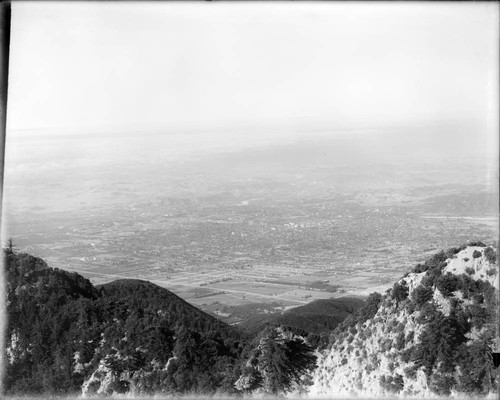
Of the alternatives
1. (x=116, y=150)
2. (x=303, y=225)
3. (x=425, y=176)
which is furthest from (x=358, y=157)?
(x=116, y=150)

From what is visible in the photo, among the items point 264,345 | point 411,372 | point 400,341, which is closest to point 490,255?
point 400,341

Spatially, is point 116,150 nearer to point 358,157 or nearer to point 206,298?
point 206,298

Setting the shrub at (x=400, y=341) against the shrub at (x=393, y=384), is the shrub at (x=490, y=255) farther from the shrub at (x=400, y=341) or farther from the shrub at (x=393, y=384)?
the shrub at (x=393, y=384)

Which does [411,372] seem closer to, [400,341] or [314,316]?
[400,341]

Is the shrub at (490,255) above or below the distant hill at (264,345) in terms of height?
above

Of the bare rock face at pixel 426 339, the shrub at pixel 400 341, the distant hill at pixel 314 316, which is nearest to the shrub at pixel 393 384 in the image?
the bare rock face at pixel 426 339

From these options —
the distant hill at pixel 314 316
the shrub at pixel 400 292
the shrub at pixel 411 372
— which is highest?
the shrub at pixel 400 292
